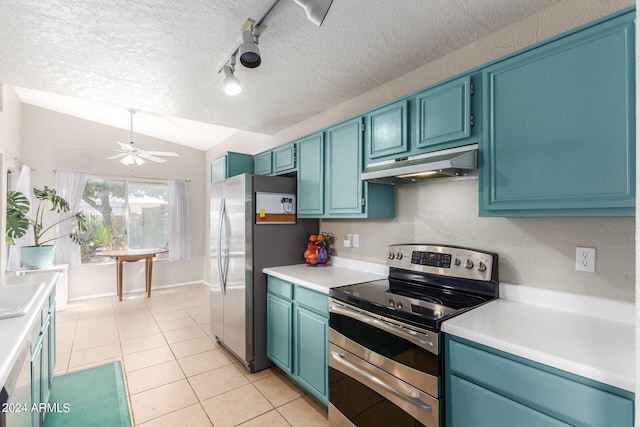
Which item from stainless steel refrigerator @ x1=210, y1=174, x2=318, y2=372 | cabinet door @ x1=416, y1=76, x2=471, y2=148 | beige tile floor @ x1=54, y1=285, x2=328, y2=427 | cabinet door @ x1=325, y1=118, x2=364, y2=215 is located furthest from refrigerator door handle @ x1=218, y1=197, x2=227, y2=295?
cabinet door @ x1=416, y1=76, x2=471, y2=148

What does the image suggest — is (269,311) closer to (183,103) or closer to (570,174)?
(183,103)

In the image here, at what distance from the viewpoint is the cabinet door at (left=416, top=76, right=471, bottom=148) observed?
163cm

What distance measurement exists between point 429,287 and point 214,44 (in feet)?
6.82

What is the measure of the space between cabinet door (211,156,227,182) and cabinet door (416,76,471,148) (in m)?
2.45

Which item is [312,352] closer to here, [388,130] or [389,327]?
[389,327]

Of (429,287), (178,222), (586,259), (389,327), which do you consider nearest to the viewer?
(586,259)

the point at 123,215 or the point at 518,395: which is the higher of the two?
the point at 123,215

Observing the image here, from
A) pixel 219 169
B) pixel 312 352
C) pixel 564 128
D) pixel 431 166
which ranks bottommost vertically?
pixel 312 352

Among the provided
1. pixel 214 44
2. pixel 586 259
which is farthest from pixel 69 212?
pixel 586 259

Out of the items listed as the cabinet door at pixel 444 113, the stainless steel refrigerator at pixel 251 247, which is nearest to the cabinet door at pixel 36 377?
the stainless steel refrigerator at pixel 251 247

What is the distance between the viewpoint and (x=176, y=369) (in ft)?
9.10

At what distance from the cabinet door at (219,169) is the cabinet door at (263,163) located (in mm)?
367

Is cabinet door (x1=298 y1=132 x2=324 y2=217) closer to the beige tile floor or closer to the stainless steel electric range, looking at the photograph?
the stainless steel electric range

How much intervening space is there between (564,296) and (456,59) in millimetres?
1557
